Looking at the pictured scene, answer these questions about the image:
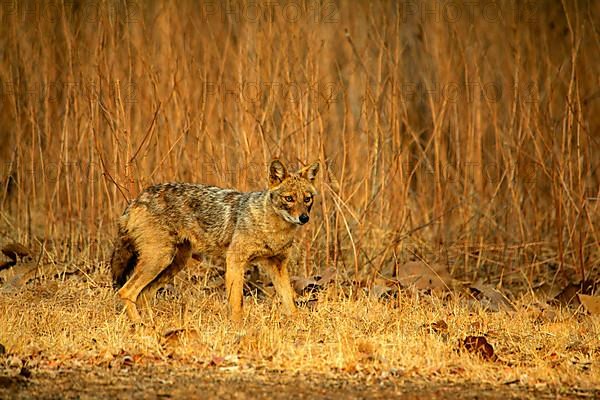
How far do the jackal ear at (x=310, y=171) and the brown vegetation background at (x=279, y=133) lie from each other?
0.60 metres

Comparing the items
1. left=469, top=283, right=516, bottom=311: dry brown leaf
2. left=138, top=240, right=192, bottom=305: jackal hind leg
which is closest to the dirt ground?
left=138, top=240, right=192, bottom=305: jackal hind leg

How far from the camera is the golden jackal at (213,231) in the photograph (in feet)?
24.5

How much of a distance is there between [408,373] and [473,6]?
18.9 ft

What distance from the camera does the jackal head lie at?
7.40 meters

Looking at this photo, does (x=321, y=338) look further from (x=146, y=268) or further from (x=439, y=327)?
(x=146, y=268)

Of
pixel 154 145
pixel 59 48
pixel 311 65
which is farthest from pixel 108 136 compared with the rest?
pixel 311 65

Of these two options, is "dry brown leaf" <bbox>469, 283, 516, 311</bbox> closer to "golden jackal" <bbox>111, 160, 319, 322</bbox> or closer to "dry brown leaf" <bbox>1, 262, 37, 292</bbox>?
"golden jackal" <bbox>111, 160, 319, 322</bbox>

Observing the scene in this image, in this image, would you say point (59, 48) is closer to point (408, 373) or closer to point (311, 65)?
point (311, 65)

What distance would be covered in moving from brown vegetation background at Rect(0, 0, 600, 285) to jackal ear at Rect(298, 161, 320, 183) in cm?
60

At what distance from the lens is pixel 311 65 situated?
8703mm

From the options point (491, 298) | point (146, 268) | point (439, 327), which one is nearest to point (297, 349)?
point (439, 327)

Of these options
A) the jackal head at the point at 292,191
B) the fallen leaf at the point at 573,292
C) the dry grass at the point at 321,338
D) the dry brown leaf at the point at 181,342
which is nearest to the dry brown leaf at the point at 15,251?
the dry grass at the point at 321,338

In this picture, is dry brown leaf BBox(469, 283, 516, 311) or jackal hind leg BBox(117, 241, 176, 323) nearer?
jackal hind leg BBox(117, 241, 176, 323)

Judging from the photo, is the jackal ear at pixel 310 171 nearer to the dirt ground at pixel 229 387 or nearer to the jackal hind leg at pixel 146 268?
the jackal hind leg at pixel 146 268
